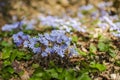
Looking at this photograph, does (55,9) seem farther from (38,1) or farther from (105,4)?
(105,4)

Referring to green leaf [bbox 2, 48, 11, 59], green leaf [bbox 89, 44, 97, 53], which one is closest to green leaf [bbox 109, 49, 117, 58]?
green leaf [bbox 89, 44, 97, 53]

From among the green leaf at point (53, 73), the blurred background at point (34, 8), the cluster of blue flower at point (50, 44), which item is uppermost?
the blurred background at point (34, 8)

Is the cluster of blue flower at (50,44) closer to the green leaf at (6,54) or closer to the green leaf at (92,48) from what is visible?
the green leaf at (6,54)

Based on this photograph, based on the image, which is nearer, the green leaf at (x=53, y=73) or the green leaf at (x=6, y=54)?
the green leaf at (x=53, y=73)

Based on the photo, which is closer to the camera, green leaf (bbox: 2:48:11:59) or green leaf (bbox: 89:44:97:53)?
green leaf (bbox: 2:48:11:59)

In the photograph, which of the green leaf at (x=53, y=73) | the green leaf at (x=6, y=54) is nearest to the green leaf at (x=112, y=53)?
the green leaf at (x=53, y=73)

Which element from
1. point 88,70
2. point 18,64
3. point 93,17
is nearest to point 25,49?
point 18,64

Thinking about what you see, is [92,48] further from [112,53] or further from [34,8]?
[34,8]

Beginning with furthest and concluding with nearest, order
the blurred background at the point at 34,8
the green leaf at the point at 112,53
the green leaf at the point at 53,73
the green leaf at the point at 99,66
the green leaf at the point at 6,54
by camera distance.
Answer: the blurred background at the point at 34,8, the green leaf at the point at 112,53, the green leaf at the point at 6,54, the green leaf at the point at 99,66, the green leaf at the point at 53,73

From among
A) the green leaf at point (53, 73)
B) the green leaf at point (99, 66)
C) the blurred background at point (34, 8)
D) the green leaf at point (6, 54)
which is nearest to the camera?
the green leaf at point (53, 73)

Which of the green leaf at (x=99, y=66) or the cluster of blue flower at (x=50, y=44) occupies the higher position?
the cluster of blue flower at (x=50, y=44)

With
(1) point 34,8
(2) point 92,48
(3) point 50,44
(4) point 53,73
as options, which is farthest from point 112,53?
(1) point 34,8

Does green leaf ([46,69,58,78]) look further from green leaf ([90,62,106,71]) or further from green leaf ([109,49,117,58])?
green leaf ([109,49,117,58])
